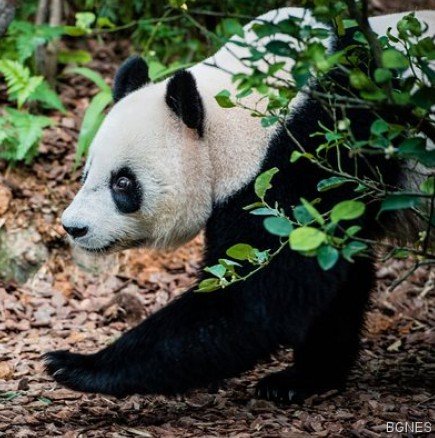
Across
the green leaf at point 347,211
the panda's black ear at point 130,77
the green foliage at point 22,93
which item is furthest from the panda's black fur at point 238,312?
the green foliage at point 22,93

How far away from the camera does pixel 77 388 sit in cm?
491

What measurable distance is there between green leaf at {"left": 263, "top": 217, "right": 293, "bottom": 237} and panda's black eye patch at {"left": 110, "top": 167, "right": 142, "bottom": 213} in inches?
75.9

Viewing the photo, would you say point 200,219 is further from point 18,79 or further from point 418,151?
point 18,79

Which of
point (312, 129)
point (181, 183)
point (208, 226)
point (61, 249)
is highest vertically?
point (312, 129)

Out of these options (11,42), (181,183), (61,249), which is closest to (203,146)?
(181,183)

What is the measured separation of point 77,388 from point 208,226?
52.4 inches

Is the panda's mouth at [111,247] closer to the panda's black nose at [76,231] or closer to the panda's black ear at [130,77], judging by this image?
the panda's black nose at [76,231]

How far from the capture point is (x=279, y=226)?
3.17 metres

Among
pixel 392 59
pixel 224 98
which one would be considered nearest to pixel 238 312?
pixel 224 98

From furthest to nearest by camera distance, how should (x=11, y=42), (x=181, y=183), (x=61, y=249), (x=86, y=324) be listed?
(x=11, y=42), (x=61, y=249), (x=86, y=324), (x=181, y=183)

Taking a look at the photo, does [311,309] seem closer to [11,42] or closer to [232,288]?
[232,288]

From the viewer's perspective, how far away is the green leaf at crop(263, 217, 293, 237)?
10.3 feet

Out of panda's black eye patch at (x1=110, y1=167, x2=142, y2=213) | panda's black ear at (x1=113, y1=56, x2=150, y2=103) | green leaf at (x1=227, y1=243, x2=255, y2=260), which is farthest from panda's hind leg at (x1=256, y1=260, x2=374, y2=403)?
panda's black ear at (x1=113, y1=56, x2=150, y2=103)

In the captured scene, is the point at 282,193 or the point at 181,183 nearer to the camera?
the point at 282,193
